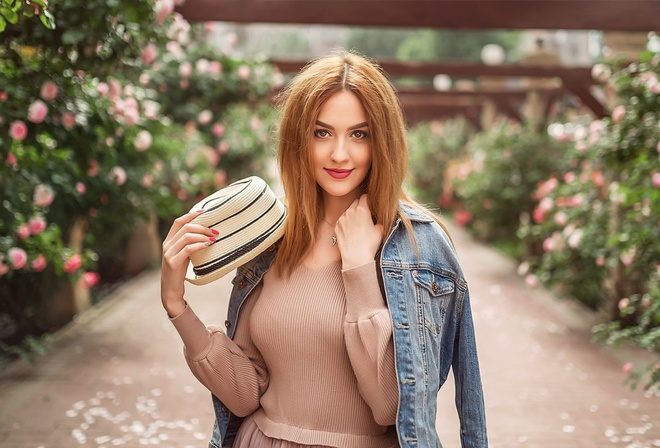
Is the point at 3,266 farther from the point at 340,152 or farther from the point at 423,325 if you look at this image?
the point at 423,325

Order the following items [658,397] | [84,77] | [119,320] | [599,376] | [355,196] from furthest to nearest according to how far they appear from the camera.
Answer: [119,320] → [599,376] → [658,397] → [84,77] → [355,196]

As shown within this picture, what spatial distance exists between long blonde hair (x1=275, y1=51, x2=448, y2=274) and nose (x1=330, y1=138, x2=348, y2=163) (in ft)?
0.24

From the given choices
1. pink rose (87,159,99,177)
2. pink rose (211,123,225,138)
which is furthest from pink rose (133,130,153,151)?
pink rose (211,123,225,138)

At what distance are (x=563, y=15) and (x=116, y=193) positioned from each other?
3.85 m

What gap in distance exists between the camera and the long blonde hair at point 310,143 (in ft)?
6.61

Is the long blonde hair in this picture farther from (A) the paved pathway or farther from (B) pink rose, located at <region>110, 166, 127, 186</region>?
(B) pink rose, located at <region>110, 166, 127, 186</region>

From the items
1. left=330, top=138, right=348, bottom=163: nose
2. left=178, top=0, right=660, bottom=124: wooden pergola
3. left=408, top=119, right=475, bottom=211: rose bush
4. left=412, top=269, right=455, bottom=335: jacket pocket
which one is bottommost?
left=408, top=119, right=475, bottom=211: rose bush

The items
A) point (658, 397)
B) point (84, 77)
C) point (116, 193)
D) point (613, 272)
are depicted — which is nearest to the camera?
point (84, 77)

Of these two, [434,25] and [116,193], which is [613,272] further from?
[116,193]

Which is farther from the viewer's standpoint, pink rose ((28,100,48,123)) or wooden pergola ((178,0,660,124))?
wooden pergola ((178,0,660,124))

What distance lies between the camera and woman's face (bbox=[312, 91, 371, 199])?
202 cm

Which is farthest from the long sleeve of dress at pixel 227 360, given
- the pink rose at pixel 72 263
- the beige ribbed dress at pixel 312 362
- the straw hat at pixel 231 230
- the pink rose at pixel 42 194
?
the pink rose at pixel 72 263

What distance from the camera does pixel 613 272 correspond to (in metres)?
7.06

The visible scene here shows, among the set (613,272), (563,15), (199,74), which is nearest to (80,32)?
(563,15)
